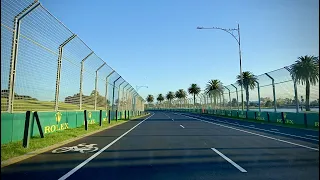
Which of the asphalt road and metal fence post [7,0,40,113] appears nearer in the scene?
the asphalt road

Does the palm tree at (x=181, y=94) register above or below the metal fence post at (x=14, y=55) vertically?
above

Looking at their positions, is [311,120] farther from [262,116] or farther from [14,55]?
[14,55]

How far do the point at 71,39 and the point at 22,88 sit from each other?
18.2 feet

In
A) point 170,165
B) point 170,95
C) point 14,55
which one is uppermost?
point 170,95

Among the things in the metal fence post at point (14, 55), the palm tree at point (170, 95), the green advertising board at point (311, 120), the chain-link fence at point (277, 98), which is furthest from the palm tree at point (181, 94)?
the metal fence post at point (14, 55)

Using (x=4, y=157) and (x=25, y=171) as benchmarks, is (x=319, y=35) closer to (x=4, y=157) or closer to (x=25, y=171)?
(x=25, y=171)

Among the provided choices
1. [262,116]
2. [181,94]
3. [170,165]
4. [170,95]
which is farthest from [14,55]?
[170,95]

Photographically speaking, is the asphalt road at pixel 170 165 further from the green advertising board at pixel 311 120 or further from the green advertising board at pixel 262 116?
the green advertising board at pixel 262 116

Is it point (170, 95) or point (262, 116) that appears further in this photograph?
point (170, 95)

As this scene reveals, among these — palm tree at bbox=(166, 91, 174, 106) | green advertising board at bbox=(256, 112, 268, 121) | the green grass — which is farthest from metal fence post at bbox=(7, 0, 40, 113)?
palm tree at bbox=(166, 91, 174, 106)

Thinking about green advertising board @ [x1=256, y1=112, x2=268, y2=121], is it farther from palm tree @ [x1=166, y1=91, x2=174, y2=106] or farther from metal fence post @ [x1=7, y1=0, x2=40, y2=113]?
palm tree @ [x1=166, y1=91, x2=174, y2=106]

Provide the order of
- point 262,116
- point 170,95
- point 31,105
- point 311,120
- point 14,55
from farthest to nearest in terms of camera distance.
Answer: point 170,95 → point 262,116 → point 311,120 → point 31,105 → point 14,55

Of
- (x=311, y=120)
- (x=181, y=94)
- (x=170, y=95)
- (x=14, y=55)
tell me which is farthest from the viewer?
(x=170, y=95)

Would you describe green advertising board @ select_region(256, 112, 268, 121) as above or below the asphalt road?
above
